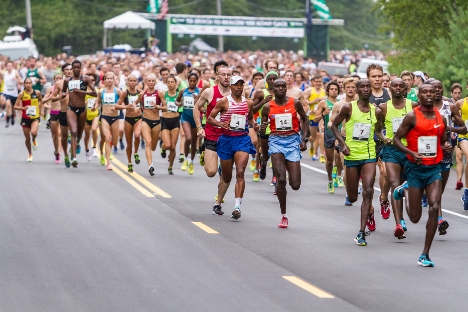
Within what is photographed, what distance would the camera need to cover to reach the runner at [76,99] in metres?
21.6

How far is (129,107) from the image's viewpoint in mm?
21156

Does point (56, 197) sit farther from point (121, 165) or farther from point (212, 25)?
point (212, 25)

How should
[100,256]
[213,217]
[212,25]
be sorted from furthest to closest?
[212,25] < [213,217] < [100,256]

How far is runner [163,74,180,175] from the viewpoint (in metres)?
21.0

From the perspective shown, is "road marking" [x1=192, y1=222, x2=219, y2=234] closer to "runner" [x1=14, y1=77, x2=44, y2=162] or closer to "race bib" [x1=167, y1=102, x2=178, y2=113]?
"race bib" [x1=167, y1=102, x2=178, y2=113]

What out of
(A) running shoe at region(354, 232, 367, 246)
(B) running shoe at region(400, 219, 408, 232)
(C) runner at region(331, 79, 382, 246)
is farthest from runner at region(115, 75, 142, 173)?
(A) running shoe at region(354, 232, 367, 246)

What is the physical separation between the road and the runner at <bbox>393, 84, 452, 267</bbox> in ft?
2.34

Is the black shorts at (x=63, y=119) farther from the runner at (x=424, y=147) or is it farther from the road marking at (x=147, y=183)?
the runner at (x=424, y=147)

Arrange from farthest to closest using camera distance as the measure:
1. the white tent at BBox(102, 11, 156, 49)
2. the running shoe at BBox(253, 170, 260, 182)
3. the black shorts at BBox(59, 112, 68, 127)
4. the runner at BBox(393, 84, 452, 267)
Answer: the white tent at BBox(102, 11, 156, 49) < the black shorts at BBox(59, 112, 68, 127) < the running shoe at BBox(253, 170, 260, 182) < the runner at BBox(393, 84, 452, 267)

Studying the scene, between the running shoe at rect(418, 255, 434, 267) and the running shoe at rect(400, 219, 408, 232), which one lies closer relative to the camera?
the running shoe at rect(418, 255, 434, 267)

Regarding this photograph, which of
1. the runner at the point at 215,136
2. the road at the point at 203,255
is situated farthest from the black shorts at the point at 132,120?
the runner at the point at 215,136

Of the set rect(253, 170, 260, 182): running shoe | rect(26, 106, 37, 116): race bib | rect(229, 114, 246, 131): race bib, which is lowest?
rect(253, 170, 260, 182): running shoe

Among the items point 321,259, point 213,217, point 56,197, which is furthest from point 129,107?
point 321,259

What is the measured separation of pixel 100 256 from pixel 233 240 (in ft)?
6.19
